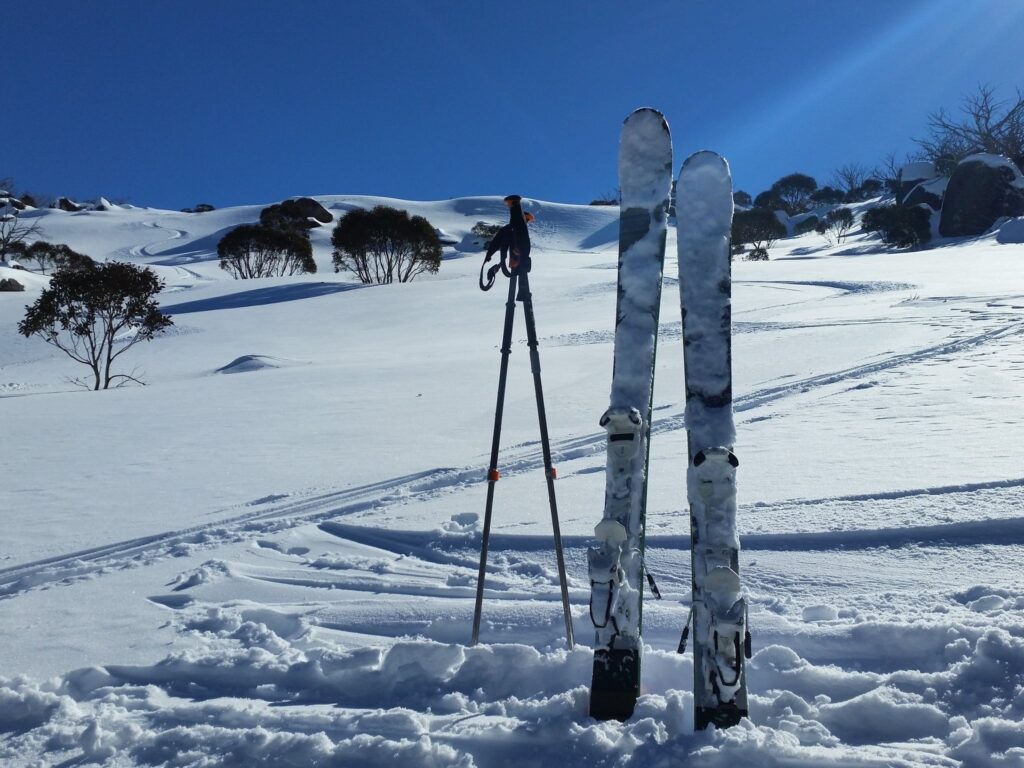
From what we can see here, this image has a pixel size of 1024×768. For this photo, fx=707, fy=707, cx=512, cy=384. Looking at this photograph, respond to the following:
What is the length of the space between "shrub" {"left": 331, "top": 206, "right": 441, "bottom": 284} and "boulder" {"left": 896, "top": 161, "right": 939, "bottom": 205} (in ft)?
84.4

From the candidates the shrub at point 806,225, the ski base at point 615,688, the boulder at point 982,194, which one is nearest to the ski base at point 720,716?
the ski base at point 615,688

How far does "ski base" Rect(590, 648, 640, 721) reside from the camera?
201 centimetres

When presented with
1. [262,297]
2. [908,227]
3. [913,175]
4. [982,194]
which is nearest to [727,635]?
[262,297]

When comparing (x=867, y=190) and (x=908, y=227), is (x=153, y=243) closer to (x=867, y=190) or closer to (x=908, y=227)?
(x=908, y=227)

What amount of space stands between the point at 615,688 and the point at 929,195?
36.3 metres

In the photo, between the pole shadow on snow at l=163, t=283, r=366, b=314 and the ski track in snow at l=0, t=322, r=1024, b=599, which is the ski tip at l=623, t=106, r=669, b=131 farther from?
the pole shadow on snow at l=163, t=283, r=366, b=314

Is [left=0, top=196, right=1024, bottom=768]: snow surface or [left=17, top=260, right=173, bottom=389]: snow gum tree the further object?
[left=17, top=260, right=173, bottom=389]: snow gum tree

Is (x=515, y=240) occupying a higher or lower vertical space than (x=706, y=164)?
lower

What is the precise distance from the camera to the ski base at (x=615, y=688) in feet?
6.58

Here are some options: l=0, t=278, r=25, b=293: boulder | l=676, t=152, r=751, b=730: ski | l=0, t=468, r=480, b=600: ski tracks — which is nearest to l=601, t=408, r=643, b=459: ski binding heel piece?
l=676, t=152, r=751, b=730: ski

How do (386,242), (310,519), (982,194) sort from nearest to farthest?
(310,519) → (386,242) → (982,194)

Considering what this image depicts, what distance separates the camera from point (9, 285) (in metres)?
27.9

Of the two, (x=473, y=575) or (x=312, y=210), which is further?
(x=312, y=210)

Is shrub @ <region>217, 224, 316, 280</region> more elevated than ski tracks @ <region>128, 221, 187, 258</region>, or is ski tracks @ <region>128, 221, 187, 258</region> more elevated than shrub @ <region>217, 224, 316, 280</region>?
ski tracks @ <region>128, 221, 187, 258</region>
